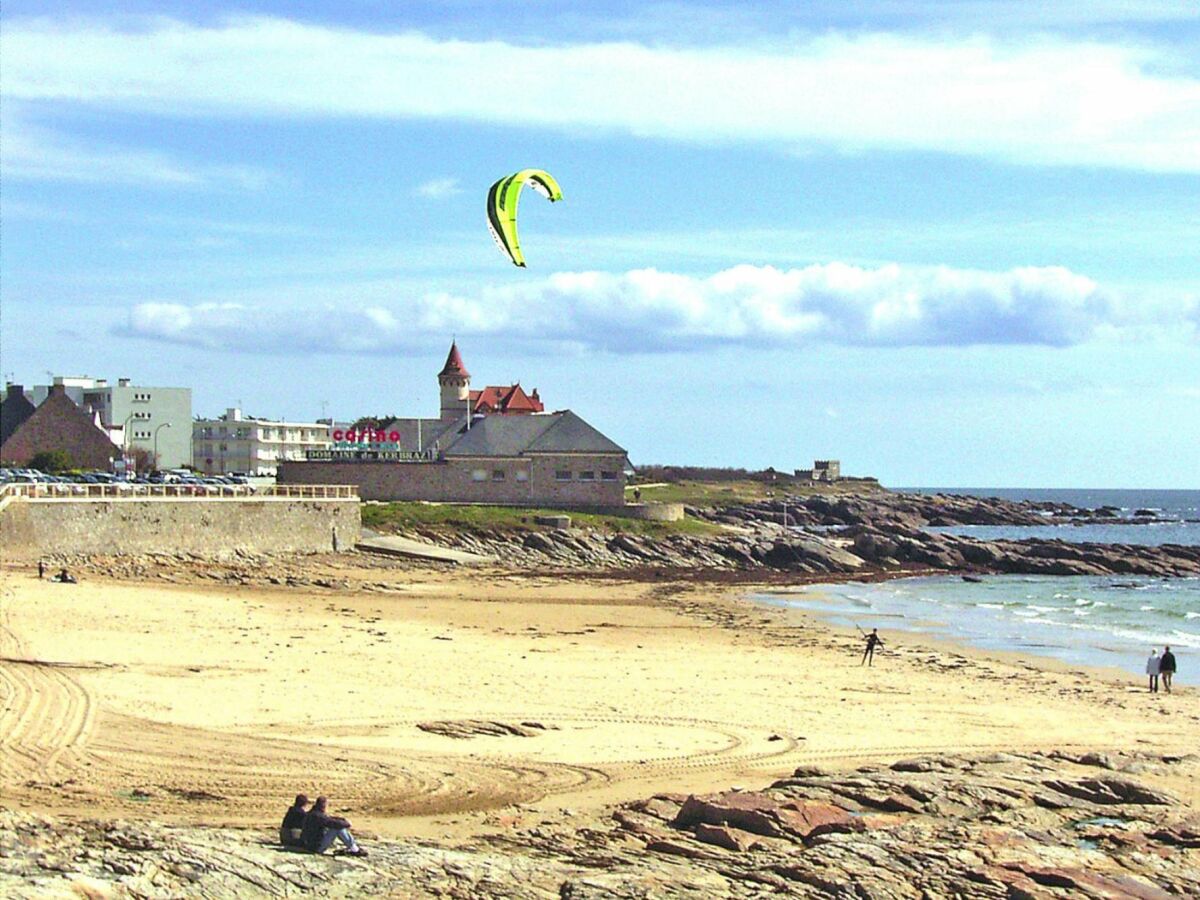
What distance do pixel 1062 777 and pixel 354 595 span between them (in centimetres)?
2587

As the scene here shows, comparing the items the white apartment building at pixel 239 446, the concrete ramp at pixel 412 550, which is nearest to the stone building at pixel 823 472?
the white apartment building at pixel 239 446

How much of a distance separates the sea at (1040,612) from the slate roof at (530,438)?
15.8 m

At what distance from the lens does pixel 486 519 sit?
2237 inches

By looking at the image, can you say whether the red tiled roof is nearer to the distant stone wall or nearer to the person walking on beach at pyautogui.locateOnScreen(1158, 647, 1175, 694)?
the distant stone wall

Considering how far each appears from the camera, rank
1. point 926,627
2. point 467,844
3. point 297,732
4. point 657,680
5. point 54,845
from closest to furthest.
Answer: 1. point 54,845
2. point 467,844
3. point 297,732
4. point 657,680
5. point 926,627

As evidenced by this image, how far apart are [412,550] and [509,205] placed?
18.5m

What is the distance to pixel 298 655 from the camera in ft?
80.6

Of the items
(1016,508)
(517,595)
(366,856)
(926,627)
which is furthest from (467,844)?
(1016,508)

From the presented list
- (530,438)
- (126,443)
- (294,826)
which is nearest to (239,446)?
(126,443)

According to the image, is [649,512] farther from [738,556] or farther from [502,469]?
[502,469]

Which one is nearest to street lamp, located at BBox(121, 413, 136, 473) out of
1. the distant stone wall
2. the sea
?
the distant stone wall

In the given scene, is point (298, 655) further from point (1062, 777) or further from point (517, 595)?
point (517, 595)

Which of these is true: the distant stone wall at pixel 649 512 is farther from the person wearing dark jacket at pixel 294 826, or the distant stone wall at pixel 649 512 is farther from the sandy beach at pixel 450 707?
the person wearing dark jacket at pixel 294 826

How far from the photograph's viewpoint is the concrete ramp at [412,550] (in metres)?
49.8
